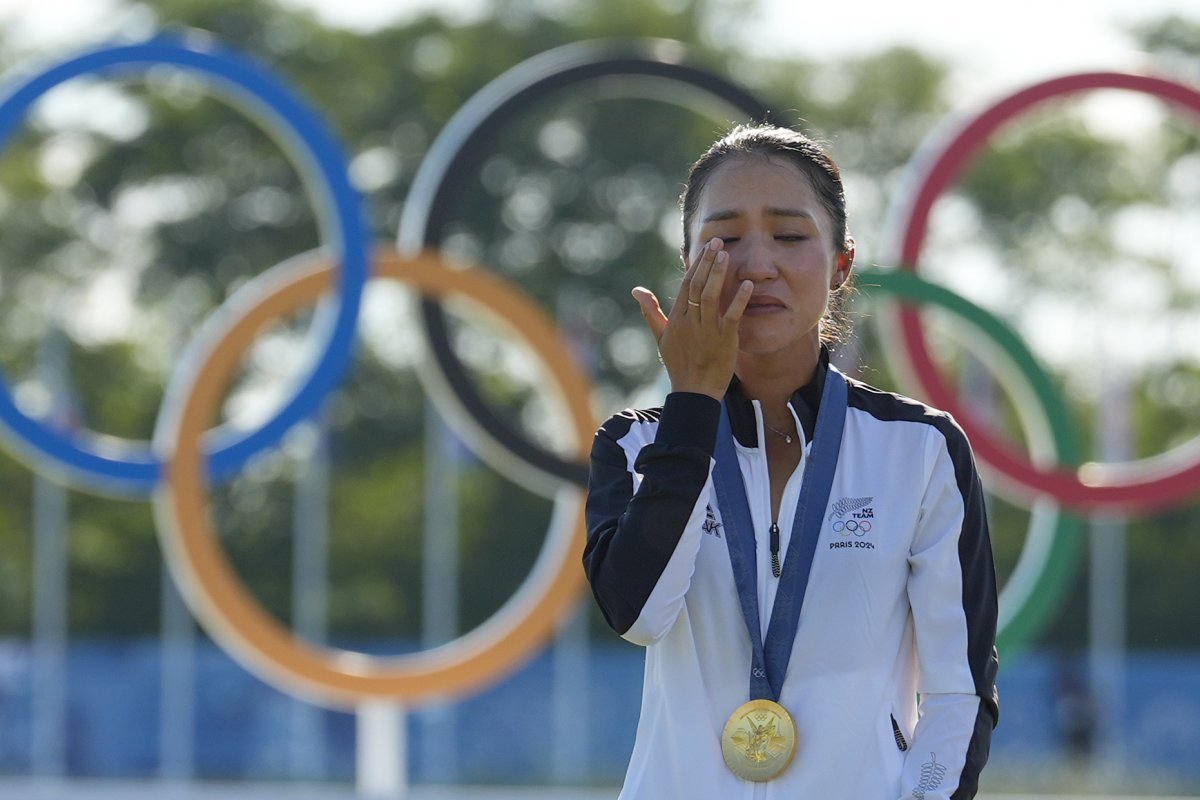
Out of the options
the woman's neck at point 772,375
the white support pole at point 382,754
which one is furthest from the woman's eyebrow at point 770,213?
the white support pole at point 382,754

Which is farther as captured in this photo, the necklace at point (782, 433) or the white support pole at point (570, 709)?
the white support pole at point (570, 709)

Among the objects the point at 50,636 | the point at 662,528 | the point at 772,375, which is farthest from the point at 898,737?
the point at 50,636

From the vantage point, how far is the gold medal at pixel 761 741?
2932 mm

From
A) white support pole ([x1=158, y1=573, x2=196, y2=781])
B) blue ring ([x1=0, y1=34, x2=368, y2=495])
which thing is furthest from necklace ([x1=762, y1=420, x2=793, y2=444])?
white support pole ([x1=158, y1=573, x2=196, y2=781])

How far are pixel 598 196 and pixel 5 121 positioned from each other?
861 inches

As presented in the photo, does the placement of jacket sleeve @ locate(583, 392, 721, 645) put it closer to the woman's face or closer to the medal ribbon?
the medal ribbon

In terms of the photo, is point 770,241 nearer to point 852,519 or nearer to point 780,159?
point 780,159

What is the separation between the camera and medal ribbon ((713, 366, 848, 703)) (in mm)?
2992

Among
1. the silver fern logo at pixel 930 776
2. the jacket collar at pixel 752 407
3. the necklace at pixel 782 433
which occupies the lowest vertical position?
the silver fern logo at pixel 930 776

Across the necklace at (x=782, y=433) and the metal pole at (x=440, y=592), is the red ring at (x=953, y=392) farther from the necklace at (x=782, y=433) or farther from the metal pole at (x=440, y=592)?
the metal pole at (x=440, y=592)

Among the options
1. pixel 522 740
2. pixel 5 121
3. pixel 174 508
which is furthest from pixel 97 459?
pixel 522 740

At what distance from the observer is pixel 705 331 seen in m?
2.96

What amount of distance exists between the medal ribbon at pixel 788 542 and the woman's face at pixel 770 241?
139 mm

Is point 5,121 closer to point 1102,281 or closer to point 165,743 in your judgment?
point 165,743
